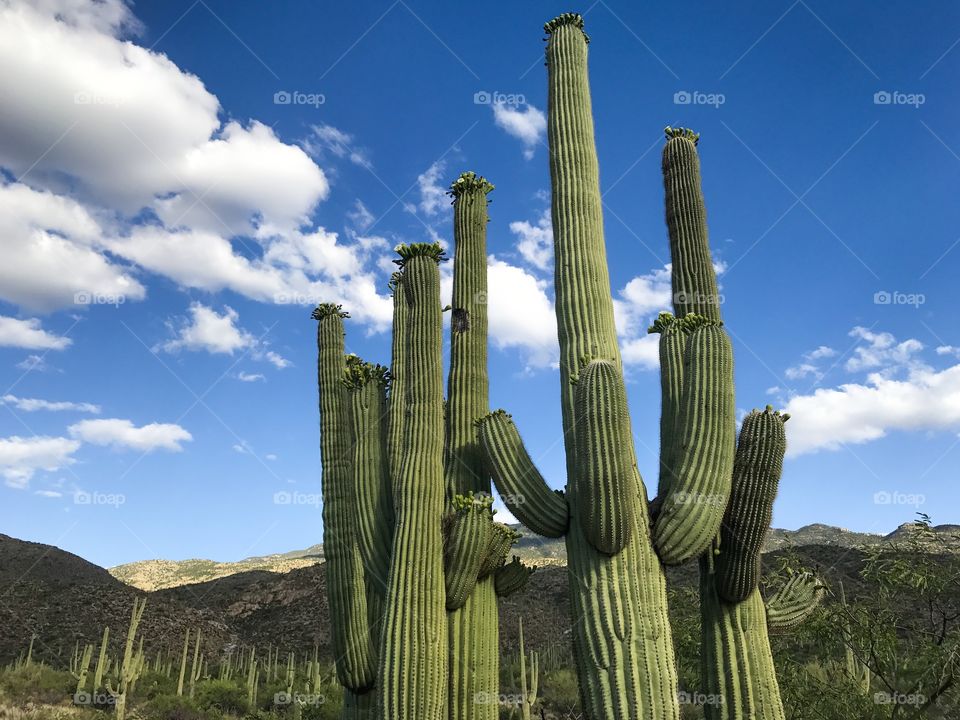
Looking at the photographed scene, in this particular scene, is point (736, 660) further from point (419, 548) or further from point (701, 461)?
point (419, 548)

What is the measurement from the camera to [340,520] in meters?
7.92

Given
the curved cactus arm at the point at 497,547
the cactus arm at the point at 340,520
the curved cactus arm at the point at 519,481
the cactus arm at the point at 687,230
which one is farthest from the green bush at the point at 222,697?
the cactus arm at the point at 687,230

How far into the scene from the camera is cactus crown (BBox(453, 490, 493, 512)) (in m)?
7.02

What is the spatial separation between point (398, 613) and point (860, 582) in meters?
23.9

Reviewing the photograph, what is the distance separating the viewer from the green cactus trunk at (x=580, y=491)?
19.5 ft

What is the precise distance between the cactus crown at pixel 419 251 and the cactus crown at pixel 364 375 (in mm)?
1253

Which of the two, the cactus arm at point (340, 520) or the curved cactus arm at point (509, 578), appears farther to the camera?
the curved cactus arm at point (509, 578)

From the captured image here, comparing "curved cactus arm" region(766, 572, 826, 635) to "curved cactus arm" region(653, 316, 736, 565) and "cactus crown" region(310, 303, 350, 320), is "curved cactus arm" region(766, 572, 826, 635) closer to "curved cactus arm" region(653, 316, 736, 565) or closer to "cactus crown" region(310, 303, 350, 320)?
"curved cactus arm" region(653, 316, 736, 565)

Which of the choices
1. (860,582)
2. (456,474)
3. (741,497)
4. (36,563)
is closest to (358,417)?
(456,474)

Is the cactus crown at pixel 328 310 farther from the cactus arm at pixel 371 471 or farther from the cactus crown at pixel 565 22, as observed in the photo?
the cactus crown at pixel 565 22

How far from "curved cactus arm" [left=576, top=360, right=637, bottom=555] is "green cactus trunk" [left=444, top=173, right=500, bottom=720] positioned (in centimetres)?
122

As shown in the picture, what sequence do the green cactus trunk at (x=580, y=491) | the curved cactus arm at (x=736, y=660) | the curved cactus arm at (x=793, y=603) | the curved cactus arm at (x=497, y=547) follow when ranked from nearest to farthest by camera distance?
the green cactus trunk at (x=580, y=491) → the curved cactus arm at (x=736, y=660) → the curved cactus arm at (x=497, y=547) → the curved cactus arm at (x=793, y=603)

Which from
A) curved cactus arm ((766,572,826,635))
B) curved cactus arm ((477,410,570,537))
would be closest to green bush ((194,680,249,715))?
curved cactus arm ((477,410,570,537))

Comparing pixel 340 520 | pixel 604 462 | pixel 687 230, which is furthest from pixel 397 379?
pixel 687 230
